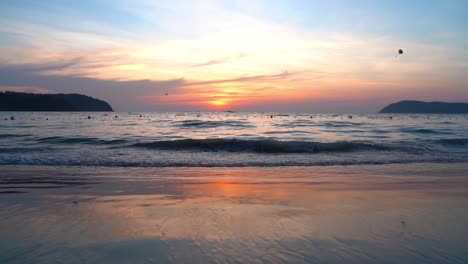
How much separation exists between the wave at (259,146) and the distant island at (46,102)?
434ft

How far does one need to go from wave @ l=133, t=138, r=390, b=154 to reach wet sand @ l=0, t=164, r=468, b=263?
8277 mm

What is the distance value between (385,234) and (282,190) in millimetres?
2916

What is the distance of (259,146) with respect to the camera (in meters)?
17.5

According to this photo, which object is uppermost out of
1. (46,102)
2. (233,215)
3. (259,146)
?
(46,102)

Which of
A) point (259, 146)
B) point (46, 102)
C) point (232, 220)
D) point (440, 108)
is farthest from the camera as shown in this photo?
point (440, 108)

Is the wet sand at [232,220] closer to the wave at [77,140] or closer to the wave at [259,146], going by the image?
the wave at [259,146]

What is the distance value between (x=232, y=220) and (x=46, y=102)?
502 feet

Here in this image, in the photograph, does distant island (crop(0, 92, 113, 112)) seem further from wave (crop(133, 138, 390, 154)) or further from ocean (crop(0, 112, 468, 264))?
ocean (crop(0, 112, 468, 264))

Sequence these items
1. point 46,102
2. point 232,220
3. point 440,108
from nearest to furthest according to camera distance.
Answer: point 232,220
point 46,102
point 440,108

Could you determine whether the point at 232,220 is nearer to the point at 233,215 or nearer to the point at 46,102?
the point at 233,215

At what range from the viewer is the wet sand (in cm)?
346

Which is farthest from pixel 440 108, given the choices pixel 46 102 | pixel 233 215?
pixel 233 215

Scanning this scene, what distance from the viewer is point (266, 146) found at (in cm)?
1741

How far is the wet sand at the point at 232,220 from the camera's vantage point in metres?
3.46
